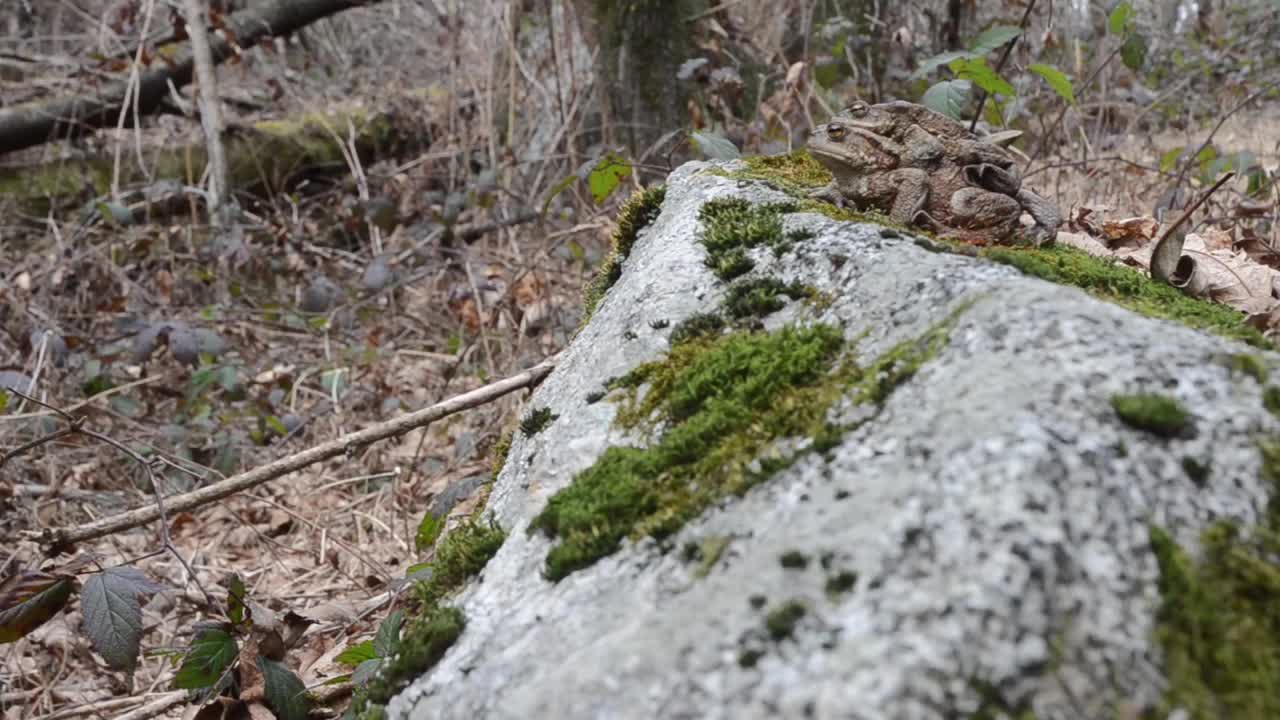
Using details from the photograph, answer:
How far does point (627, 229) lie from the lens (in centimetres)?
263

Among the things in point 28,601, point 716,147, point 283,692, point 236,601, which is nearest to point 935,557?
point 283,692

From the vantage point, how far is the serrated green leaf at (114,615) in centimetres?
205

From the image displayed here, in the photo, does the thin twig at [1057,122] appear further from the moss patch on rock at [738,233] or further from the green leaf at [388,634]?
the green leaf at [388,634]

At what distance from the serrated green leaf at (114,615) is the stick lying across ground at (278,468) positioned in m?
0.36

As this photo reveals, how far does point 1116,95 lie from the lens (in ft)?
24.2

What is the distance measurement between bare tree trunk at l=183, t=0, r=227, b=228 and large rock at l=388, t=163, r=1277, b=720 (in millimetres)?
6315

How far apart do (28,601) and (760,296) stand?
1782 millimetres

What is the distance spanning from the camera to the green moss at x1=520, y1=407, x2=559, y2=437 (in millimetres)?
1974

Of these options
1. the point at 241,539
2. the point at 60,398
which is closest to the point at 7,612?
Result: the point at 241,539

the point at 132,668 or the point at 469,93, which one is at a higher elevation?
the point at 469,93

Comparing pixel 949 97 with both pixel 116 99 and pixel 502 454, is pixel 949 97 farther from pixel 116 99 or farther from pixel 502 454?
pixel 116 99

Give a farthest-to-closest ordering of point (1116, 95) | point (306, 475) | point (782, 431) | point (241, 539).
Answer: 1. point (1116, 95)
2. point (306, 475)
3. point (241, 539)
4. point (782, 431)

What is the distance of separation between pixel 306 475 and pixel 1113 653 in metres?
4.20

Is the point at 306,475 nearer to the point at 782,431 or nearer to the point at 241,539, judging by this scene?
the point at 241,539
